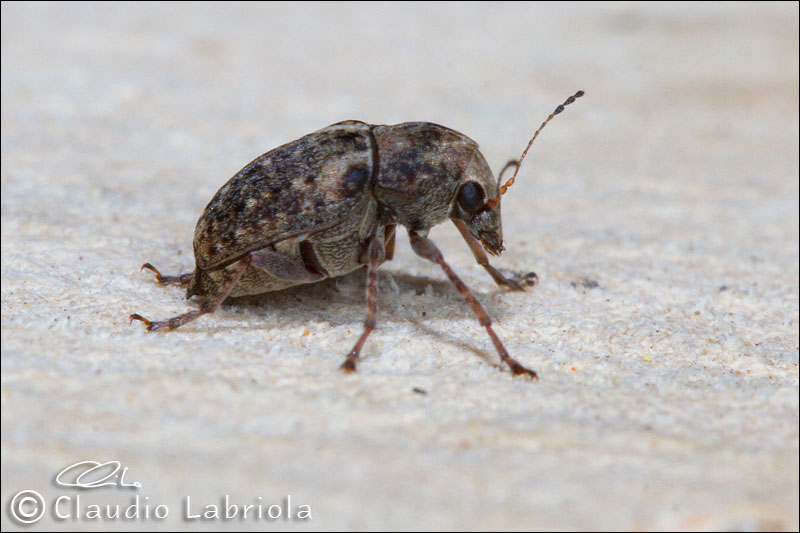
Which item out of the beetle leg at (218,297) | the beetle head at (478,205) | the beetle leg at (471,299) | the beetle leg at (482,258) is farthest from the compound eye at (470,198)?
the beetle leg at (218,297)

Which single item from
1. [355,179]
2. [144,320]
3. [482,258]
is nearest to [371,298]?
[355,179]

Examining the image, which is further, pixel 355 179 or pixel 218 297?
pixel 355 179

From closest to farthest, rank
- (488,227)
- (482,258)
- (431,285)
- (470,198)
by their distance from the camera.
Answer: (470,198), (488,227), (482,258), (431,285)

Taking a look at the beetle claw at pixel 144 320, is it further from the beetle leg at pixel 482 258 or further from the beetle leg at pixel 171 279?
the beetle leg at pixel 482 258
